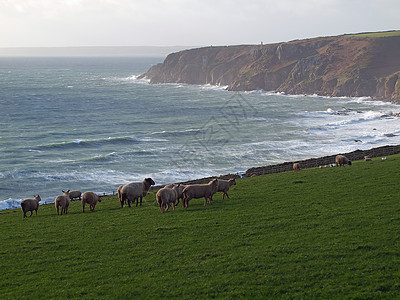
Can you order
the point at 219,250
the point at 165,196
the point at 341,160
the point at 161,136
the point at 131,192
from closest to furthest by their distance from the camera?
1. the point at 219,250
2. the point at 165,196
3. the point at 131,192
4. the point at 341,160
5. the point at 161,136

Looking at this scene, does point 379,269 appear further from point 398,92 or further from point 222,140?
point 398,92

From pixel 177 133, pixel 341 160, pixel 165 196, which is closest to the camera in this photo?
pixel 165 196

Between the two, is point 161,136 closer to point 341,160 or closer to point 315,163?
point 315,163

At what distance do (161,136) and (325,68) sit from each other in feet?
323

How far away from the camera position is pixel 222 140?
263 ft

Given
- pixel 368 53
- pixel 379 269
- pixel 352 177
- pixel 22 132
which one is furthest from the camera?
pixel 368 53

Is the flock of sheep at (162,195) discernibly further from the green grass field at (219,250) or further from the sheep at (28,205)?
the green grass field at (219,250)

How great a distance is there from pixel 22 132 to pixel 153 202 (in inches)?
2699

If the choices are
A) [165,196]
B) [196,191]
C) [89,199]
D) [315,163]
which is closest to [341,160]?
[315,163]

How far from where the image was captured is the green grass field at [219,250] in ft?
47.1

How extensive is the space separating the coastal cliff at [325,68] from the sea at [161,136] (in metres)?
10.2

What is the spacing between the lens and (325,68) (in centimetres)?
15988

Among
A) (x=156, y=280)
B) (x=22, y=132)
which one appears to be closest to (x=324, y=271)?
(x=156, y=280)

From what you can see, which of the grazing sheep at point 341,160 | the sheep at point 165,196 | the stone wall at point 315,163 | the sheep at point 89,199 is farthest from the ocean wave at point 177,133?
the sheep at point 165,196
